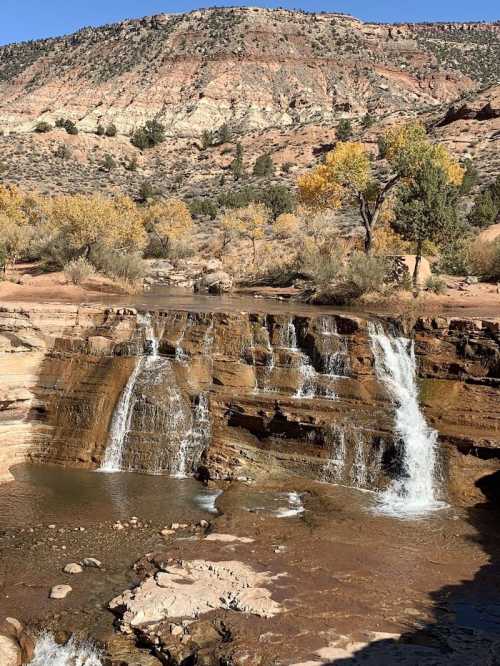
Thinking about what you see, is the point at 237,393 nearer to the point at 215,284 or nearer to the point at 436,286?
the point at 436,286

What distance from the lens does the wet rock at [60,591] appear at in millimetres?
9031

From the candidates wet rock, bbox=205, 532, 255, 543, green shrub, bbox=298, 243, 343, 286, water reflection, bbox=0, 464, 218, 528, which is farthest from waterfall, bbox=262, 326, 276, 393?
green shrub, bbox=298, 243, 343, 286

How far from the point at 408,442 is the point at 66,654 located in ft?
27.1

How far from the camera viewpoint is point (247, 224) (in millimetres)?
41625

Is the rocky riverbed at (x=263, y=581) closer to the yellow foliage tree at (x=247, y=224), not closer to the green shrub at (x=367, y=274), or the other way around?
the green shrub at (x=367, y=274)

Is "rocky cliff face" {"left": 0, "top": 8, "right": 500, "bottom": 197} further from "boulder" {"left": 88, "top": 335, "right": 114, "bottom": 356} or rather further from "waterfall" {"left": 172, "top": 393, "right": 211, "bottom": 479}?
"waterfall" {"left": 172, "top": 393, "right": 211, "bottom": 479}

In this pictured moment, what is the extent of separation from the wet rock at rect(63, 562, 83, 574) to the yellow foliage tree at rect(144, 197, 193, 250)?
33.1 m

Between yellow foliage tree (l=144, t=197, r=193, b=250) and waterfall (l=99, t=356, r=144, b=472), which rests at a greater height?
yellow foliage tree (l=144, t=197, r=193, b=250)

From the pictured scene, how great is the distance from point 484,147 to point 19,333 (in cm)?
4954

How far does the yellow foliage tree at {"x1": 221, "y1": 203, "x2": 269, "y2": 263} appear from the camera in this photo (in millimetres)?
40969

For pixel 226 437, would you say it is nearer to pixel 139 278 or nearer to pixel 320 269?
pixel 320 269

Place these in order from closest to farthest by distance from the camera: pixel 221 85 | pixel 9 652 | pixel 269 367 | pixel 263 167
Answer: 1. pixel 9 652
2. pixel 269 367
3. pixel 263 167
4. pixel 221 85

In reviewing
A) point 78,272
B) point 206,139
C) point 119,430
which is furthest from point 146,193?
point 119,430

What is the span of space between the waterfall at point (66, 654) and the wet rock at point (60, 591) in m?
0.84
